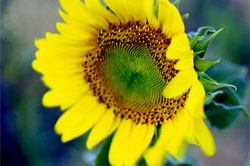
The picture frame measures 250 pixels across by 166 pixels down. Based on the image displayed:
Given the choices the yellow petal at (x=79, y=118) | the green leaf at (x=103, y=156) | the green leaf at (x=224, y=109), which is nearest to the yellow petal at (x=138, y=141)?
the green leaf at (x=103, y=156)

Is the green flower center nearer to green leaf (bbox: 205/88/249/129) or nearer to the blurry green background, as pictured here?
green leaf (bbox: 205/88/249/129)

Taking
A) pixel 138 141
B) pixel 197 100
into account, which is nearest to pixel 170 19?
pixel 197 100

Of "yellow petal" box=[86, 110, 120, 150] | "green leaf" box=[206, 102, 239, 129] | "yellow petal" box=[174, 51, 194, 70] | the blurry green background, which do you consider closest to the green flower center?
"yellow petal" box=[86, 110, 120, 150]

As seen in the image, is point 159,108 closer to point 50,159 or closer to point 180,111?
point 180,111

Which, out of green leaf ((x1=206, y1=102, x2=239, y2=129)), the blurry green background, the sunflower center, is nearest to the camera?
the sunflower center

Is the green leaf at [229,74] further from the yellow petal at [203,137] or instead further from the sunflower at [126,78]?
the yellow petal at [203,137]

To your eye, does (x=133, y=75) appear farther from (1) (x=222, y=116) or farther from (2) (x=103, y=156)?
(1) (x=222, y=116)
